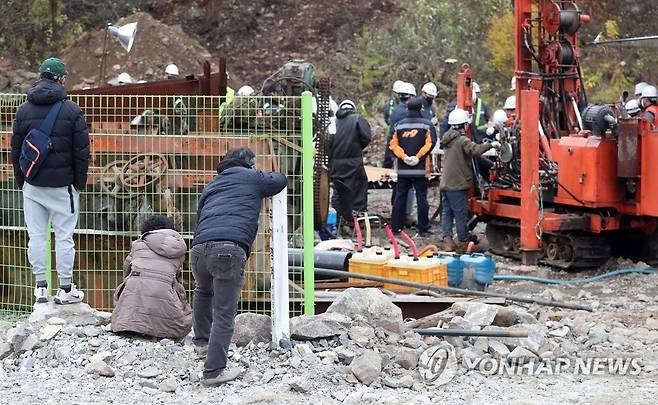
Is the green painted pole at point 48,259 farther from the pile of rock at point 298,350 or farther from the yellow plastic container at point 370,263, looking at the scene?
the yellow plastic container at point 370,263

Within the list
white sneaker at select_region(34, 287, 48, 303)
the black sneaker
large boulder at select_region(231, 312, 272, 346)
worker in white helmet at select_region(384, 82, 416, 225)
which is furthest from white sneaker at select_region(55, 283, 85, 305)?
worker in white helmet at select_region(384, 82, 416, 225)

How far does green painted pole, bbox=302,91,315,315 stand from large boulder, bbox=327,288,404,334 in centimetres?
29

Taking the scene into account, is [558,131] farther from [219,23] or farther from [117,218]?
[219,23]

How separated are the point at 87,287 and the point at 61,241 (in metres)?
1.06

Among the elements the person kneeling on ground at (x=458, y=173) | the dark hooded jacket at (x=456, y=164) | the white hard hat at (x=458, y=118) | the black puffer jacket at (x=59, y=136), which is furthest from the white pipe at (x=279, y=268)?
the white hard hat at (x=458, y=118)

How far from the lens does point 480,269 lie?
11.5 meters

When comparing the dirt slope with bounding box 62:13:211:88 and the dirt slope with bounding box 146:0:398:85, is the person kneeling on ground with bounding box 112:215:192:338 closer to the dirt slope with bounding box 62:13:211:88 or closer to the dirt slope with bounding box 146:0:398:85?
the dirt slope with bounding box 62:13:211:88

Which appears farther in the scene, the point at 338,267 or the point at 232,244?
the point at 338,267

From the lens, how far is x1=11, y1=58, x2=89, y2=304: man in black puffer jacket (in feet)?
29.3

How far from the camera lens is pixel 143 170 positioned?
9750mm

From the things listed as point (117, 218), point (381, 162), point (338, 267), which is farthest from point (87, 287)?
point (381, 162)

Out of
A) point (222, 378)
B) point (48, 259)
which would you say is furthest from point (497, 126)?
point (222, 378)

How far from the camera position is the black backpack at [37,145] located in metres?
8.89

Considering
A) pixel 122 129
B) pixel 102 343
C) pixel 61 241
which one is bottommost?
pixel 102 343
